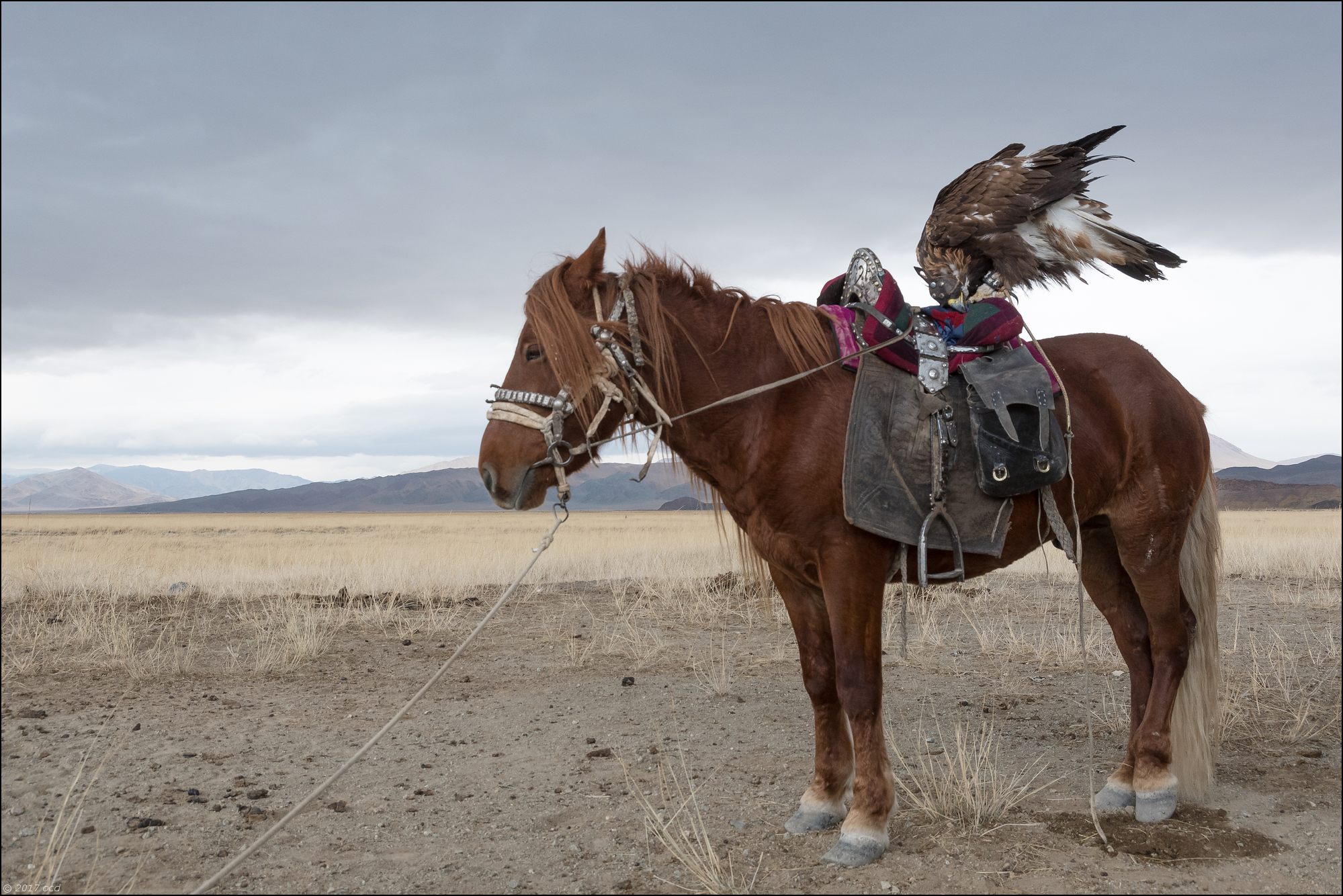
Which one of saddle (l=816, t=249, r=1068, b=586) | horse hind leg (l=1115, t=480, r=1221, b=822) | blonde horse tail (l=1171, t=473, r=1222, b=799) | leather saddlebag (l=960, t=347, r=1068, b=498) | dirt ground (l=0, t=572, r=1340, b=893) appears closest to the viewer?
dirt ground (l=0, t=572, r=1340, b=893)

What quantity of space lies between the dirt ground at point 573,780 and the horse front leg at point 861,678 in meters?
0.15

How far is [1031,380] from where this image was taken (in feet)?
13.4

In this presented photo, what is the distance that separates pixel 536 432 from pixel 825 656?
1769 millimetres

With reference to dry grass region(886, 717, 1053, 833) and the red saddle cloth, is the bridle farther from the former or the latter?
dry grass region(886, 717, 1053, 833)

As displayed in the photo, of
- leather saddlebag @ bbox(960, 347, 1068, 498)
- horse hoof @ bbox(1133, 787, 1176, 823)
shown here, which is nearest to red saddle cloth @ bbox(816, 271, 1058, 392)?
leather saddlebag @ bbox(960, 347, 1068, 498)

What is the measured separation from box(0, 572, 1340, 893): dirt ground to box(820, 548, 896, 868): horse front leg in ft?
0.49

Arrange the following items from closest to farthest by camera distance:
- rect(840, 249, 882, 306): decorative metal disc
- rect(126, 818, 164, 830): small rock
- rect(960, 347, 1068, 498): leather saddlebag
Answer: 1. rect(960, 347, 1068, 498): leather saddlebag
2. rect(126, 818, 164, 830): small rock
3. rect(840, 249, 882, 306): decorative metal disc

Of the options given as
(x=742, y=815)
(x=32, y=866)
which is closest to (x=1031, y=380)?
(x=742, y=815)

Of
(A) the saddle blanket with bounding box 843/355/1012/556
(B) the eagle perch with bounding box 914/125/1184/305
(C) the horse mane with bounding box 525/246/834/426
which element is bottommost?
(A) the saddle blanket with bounding box 843/355/1012/556

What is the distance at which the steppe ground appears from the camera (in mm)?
3646

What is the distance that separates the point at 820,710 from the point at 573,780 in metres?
1.58

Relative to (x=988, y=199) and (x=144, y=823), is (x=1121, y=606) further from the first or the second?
(x=144, y=823)

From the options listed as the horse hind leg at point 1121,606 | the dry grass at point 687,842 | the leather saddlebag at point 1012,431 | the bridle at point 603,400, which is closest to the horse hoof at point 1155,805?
the horse hind leg at point 1121,606

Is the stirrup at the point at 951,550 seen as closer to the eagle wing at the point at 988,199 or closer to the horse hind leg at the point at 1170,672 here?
the horse hind leg at the point at 1170,672
